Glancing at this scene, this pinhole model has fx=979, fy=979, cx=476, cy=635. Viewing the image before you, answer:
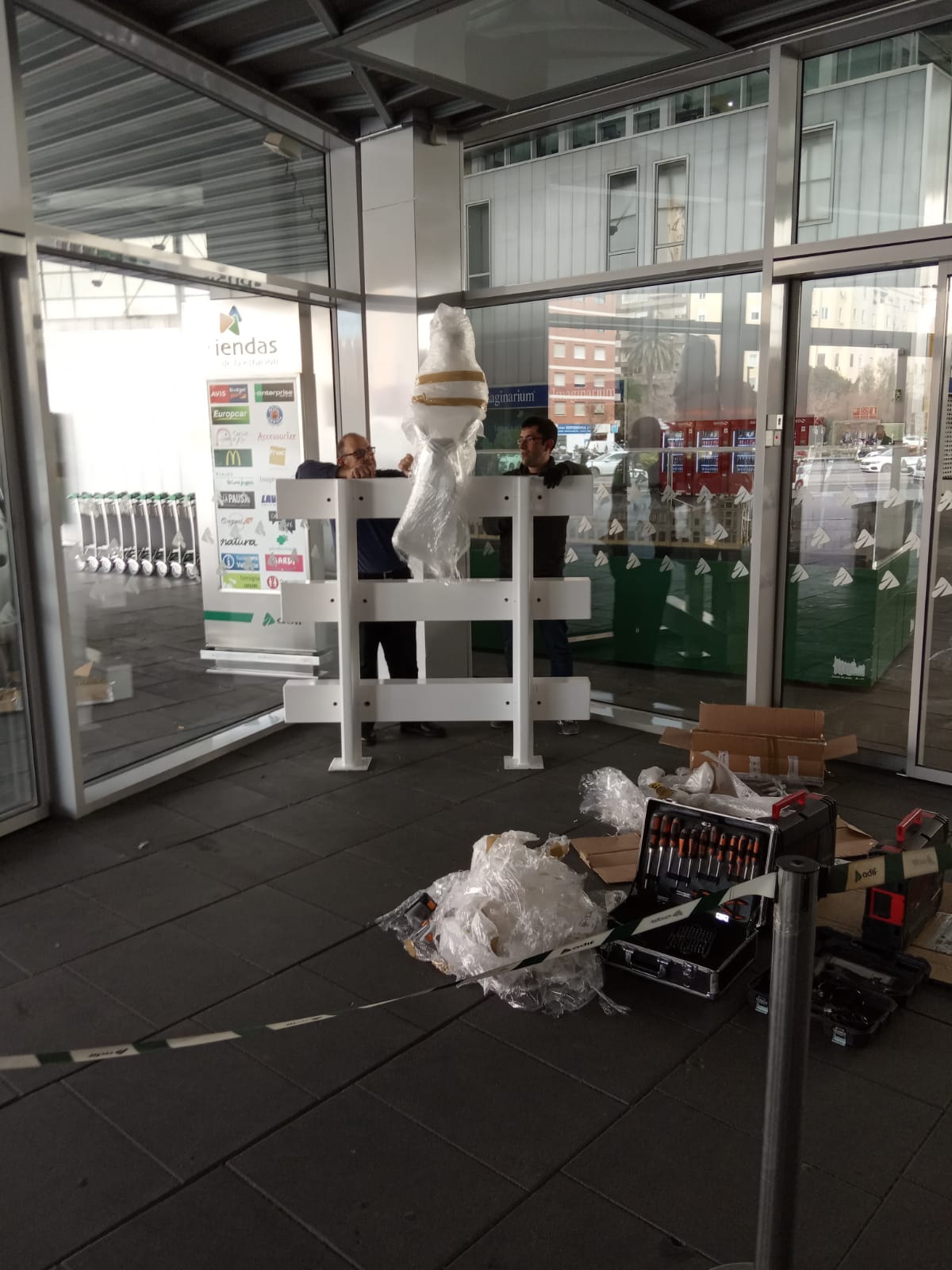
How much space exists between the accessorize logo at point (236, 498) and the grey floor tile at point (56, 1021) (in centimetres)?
386

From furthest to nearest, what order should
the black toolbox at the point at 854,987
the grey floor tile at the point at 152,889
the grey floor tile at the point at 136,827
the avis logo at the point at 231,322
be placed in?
the avis logo at the point at 231,322 < the grey floor tile at the point at 136,827 < the grey floor tile at the point at 152,889 < the black toolbox at the point at 854,987

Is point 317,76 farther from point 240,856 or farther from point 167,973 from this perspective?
point 167,973

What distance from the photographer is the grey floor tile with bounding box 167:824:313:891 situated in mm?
3898

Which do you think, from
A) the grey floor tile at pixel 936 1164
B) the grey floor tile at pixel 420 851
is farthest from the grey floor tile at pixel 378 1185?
the grey floor tile at pixel 420 851

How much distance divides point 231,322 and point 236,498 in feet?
3.65

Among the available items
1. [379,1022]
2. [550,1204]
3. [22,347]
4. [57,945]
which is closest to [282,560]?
[22,347]

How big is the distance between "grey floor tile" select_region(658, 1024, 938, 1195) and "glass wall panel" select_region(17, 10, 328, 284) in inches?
165

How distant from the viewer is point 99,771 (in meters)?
4.86

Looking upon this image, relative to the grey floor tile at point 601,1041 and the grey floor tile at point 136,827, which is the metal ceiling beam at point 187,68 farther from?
the grey floor tile at point 601,1041

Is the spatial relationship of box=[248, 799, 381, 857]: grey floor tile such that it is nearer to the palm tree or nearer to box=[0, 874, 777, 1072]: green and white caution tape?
box=[0, 874, 777, 1072]: green and white caution tape

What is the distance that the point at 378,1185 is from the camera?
7.33 feet

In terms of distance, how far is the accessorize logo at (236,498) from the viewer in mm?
6469

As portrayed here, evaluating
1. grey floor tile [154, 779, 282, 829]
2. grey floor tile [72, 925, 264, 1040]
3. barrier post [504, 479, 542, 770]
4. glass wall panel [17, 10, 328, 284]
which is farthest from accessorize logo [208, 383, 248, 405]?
grey floor tile [72, 925, 264, 1040]

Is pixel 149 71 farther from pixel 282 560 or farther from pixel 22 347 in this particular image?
pixel 282 560
